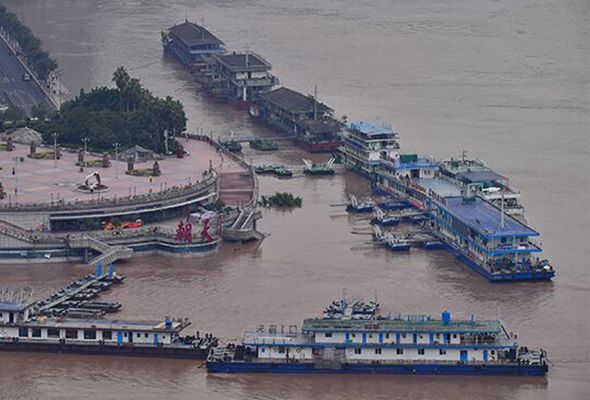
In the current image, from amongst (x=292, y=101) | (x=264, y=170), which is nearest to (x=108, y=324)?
(x=264, y=170)

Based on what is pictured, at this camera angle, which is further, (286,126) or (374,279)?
(286,126)

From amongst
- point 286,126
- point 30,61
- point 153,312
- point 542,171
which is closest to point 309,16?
point 30,61

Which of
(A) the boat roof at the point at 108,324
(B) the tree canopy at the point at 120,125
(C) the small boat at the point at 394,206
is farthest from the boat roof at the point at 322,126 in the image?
(A) the boat roof at the point at 108,324

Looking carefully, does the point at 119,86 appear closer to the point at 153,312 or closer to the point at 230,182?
the point at 230,182

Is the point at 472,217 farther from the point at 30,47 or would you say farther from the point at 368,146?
the point at 30,47

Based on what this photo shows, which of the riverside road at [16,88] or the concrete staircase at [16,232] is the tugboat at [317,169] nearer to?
the riverside road at [16,88]

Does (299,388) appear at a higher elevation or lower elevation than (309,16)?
lower

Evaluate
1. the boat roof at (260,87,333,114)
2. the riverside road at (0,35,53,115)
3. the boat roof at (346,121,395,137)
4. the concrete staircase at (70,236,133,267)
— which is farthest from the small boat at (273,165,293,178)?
the riverside road at (0,35,53,115)

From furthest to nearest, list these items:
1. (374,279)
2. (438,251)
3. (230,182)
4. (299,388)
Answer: (230,182) < (438,251) < (374,279) < (299,388)
